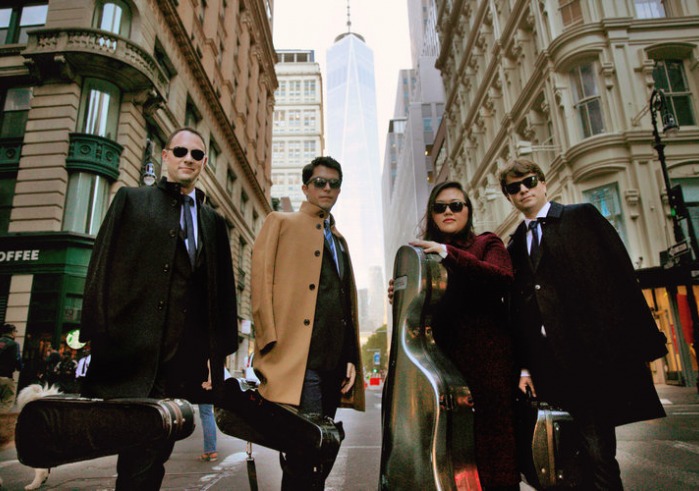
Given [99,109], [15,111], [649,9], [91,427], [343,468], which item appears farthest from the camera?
[649,9]

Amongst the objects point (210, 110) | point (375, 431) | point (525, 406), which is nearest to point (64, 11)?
point (210, 110)

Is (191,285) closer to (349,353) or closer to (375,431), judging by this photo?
(349,353)

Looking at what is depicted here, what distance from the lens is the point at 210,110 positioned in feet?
82.1

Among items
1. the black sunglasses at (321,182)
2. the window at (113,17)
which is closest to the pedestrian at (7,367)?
the black sunglasses at (321,182)

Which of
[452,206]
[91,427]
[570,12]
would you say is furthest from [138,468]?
[570,12]

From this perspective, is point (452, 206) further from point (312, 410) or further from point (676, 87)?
point (676, 87)

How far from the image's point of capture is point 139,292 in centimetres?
217

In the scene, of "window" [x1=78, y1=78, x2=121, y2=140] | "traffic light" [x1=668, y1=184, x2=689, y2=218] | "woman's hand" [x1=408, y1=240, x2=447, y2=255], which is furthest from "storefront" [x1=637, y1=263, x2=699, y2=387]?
"window" [x1=78, y1=78, x2=121, y2=140]

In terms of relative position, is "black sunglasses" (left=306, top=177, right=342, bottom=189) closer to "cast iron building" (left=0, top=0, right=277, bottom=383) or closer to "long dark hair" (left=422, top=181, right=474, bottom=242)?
"long dark hair" (left=422, top=181, right=474, bottom=242)

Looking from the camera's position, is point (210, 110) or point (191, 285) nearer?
point (191, 285)

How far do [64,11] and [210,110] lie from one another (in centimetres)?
965

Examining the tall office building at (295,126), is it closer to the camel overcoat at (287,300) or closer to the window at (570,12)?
the window at (570,12)

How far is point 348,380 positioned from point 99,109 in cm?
1630

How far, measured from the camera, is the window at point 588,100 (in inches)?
691
